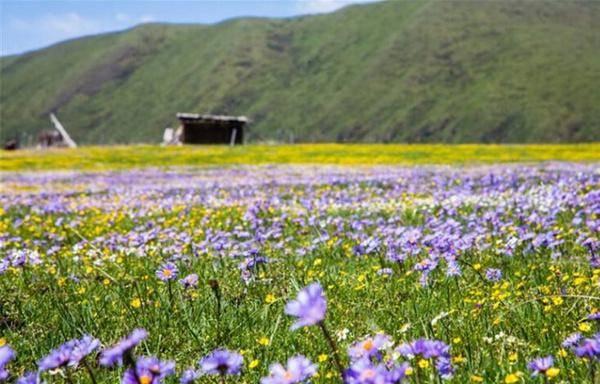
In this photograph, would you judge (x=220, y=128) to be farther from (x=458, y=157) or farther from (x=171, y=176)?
(x=171, y=176)

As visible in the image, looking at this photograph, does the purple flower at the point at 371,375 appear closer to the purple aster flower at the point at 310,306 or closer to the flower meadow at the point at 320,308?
the flower meadow at the point at 320,308

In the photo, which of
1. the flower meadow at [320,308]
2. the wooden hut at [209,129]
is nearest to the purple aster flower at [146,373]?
the flower meadow at [320,308]

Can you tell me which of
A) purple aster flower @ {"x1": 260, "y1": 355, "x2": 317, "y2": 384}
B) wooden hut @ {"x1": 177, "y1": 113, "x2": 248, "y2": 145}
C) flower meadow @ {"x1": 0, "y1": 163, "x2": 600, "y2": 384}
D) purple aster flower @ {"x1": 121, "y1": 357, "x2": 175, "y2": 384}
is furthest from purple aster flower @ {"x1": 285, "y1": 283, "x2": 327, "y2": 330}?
wooden hut @ {"x1": 177, "y1": 113, "x2": 248, "y2": 145}

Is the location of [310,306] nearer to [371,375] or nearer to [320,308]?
[320,308]

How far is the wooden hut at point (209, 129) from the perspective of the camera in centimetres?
8650

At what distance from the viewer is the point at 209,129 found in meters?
88.5

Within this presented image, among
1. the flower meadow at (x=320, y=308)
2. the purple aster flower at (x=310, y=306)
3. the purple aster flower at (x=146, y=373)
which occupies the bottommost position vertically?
the flower meadow at (x=320, y=308)

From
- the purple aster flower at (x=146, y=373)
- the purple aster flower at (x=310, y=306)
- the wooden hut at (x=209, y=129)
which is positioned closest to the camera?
the purple aster flower at (x=310, y=306)

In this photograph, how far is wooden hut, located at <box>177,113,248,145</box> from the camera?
86.5 meters

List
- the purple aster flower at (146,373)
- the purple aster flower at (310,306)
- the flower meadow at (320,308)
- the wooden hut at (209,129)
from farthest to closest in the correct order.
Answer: the wooden hut at (209,129) → the flower meadow at (320,308) → the purple aster flower at (146,373) → the purple aster flower at (310,306)

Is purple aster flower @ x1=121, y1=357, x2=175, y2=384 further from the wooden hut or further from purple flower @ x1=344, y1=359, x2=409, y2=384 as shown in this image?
the wooden hut

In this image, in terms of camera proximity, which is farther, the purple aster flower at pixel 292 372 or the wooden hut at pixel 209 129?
the wooden hut at pixel 209 129

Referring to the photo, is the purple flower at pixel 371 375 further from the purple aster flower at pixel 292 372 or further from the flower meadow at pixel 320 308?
the purple aster flower at pixel 292 372

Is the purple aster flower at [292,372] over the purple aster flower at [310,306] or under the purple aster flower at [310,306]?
under
